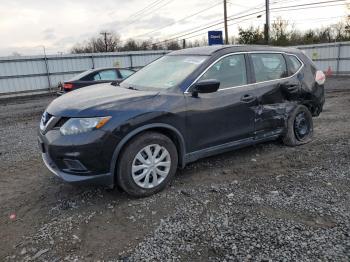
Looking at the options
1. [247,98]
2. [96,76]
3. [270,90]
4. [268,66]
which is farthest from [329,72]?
[247,98]

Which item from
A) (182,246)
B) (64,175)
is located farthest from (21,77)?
(182,246)

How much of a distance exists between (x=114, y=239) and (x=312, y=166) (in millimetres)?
3057

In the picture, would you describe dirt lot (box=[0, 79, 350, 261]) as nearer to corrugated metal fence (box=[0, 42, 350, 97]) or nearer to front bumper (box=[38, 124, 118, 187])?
front bumper (box=[38, 124, 118, 187])

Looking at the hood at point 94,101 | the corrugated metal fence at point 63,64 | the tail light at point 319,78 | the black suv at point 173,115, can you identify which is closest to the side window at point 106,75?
the black suv at point 173,115

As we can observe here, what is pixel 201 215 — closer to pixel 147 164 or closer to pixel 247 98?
pixel 147 164

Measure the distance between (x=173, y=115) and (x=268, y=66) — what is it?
6.69ft

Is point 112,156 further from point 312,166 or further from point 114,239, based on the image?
point 312,166

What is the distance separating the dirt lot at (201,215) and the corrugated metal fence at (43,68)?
14.4 metres

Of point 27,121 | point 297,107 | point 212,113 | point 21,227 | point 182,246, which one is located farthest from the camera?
point 27,121

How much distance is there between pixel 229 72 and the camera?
4547mm

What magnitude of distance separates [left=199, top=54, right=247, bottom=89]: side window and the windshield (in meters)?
0.21

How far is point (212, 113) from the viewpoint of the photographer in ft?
13.9

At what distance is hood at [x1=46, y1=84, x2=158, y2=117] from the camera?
3.54 m

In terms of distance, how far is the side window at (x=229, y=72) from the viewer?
14.3 ft
